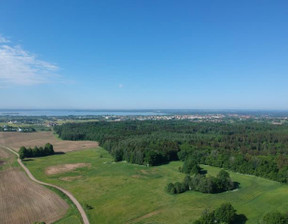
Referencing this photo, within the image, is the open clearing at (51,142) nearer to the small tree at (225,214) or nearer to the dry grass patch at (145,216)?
the dry grass patch at (145,216)

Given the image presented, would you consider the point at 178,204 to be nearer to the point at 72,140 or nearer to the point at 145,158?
the point at 145,158

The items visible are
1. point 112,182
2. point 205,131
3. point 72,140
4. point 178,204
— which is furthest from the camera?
point 205,131

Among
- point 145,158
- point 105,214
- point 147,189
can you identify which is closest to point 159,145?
point 145,158

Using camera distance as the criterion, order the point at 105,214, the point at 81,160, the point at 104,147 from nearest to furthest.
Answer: the point at 105,214
the point at 81,160
the point at 104,147

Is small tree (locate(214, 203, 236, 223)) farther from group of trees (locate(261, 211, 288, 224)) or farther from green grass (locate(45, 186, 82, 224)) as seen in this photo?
green grass (locate(45, 186, 82, 224))

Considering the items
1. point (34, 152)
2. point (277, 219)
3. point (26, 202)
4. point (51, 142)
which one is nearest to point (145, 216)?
point (277, 219)

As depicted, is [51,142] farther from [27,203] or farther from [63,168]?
[27,203]
